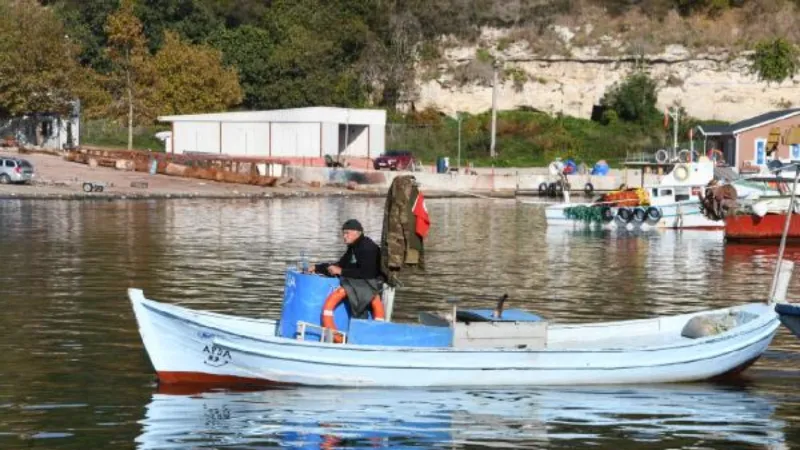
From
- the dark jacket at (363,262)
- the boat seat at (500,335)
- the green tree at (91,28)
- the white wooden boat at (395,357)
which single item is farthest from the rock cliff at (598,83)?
the boat seat at (500,335)

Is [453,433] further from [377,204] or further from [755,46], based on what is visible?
[755,46]

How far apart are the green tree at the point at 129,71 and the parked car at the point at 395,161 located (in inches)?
658

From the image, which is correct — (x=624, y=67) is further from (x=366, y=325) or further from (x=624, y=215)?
(x=366, y=325)

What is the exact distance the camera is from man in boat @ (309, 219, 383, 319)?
70.9ft

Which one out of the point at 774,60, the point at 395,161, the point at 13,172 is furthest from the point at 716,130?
the point at 13,172

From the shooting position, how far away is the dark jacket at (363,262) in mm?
21859

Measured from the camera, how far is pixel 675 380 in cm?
2292

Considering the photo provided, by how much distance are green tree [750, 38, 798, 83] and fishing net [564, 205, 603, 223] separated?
51382 mm

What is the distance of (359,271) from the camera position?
21.9m

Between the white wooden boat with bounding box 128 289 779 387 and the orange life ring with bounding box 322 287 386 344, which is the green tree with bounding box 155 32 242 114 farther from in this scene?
the orange life ring with bounding box 322 287 386 344

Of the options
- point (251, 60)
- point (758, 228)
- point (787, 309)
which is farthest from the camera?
point (251, 60)

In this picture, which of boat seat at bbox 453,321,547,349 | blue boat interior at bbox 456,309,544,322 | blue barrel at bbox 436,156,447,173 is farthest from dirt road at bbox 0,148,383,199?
boat seat at bbox 453,321,547,349

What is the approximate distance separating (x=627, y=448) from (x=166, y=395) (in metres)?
6.58

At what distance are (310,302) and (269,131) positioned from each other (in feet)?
254
